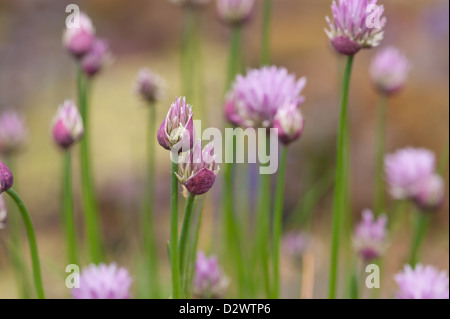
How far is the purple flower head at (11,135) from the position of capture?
3.71 ft

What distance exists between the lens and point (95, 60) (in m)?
1.00

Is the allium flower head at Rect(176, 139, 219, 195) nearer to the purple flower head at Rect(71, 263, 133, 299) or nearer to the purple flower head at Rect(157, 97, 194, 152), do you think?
the purple flower head at Rect(157, 97, 194, 152)

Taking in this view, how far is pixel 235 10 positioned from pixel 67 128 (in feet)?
1.28

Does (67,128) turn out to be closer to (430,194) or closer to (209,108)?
(430,194)

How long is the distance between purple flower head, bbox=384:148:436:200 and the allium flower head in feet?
1.91

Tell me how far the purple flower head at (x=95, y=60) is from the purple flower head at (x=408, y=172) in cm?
54

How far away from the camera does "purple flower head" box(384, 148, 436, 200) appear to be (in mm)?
1036

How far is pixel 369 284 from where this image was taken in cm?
97

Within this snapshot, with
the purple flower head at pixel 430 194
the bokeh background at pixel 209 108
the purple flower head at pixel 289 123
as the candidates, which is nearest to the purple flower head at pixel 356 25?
the purple flower head at pixel 289 123

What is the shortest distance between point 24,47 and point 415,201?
2.81 metres

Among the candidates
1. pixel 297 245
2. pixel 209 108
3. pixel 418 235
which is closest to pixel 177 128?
pixel 418 235

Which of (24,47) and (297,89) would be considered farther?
(24,47)
